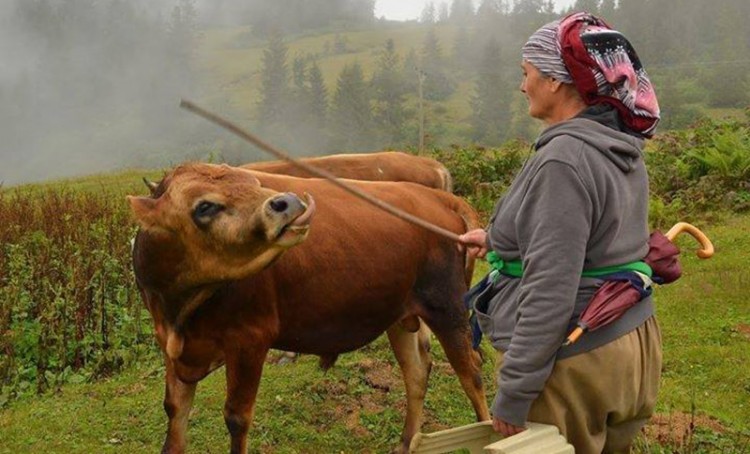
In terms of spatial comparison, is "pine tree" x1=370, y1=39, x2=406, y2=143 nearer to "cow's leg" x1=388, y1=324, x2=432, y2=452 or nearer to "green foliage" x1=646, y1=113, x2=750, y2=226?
"green foliage" x1=646, y1=113, x2=750, y2=226

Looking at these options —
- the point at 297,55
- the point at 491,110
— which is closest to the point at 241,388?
the point at 491,110

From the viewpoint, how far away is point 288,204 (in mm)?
3408

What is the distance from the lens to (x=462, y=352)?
505 centimetres

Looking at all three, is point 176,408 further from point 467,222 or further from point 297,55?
point 297,55

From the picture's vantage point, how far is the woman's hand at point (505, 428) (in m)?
2.60

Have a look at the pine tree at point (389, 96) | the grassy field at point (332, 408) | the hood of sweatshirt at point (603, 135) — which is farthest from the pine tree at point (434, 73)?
the hood of sweatshirt at point (603, 135)

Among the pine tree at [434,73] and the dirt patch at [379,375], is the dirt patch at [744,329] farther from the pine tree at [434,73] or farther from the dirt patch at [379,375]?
the pine tree at [434,73]

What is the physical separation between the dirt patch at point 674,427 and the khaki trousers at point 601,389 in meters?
2.50

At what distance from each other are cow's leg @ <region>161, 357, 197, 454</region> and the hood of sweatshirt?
259 centimetres

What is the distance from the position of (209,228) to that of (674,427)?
356 cm

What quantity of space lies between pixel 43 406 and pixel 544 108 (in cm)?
469

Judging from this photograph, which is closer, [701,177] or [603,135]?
[603,135]

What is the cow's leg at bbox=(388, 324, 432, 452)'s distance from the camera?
5.48m

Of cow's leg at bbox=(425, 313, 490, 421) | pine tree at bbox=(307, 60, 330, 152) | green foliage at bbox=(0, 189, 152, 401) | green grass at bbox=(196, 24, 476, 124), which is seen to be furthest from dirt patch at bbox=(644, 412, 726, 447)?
green grass at bbox=(196, 24, 476, 124)
